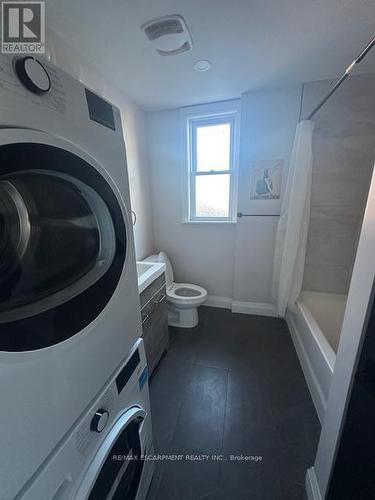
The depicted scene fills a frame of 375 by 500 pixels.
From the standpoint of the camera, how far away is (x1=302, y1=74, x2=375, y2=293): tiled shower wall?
5.49 ft

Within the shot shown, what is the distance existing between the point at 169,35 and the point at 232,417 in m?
2.27

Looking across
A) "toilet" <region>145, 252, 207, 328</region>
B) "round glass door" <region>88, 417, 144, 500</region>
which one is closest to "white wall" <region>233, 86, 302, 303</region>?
"toilet" <region>145, 252, 207, 328</region>

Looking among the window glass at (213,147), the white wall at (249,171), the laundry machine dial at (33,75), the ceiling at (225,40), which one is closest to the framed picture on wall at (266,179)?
the white wall at (249,171)

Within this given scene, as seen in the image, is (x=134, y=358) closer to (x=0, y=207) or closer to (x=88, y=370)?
→ (x=88, y=370)

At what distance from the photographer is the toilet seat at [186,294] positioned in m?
A: 1.93

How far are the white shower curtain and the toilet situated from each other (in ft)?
2.49

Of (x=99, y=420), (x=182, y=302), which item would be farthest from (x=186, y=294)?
(x=99, y=420)

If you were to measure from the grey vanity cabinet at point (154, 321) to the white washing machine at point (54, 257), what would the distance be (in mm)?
689

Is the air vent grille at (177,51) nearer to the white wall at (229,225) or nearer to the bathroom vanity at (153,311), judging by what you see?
the white wall at (229,225)

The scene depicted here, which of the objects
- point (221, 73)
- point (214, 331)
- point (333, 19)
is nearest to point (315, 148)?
point (333, 19)

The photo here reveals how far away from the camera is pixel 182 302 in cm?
193

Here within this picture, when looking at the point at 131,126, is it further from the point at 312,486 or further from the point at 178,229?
the point at 312,486

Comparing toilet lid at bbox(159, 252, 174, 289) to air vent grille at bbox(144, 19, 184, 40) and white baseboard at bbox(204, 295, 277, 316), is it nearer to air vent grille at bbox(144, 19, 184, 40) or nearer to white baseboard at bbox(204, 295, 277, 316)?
white baseboard at bbox(204, 295, 277, 316)

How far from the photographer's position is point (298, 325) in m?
1.82
